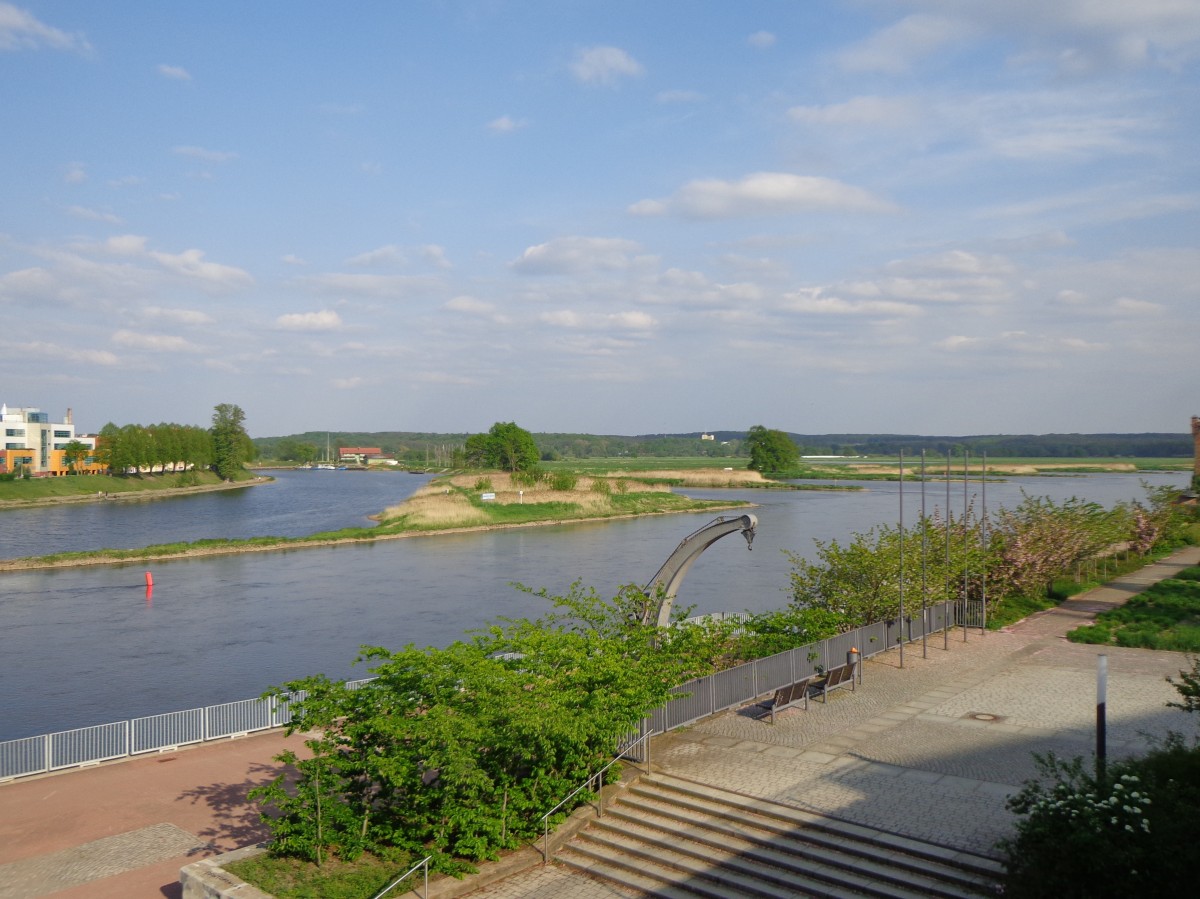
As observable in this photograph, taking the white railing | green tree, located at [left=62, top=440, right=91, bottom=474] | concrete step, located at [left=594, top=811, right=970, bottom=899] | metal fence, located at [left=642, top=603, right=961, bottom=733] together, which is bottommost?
the white railing

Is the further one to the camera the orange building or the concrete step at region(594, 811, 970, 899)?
the orange building

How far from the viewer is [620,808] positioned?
1407 centimetres

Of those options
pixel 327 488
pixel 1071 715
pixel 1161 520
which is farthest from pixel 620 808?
pixel 327 488

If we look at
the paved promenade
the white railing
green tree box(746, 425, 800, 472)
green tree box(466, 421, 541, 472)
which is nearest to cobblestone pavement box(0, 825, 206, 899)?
the paved promenade

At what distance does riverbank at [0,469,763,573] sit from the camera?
5356 centimetres

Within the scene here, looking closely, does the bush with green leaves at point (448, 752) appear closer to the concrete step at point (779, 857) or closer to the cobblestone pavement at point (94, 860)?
the concrete step at point (779, 857)

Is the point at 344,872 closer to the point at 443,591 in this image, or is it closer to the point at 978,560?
the point at 978,560

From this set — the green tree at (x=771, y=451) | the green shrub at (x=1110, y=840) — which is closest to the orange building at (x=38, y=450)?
the green tree at (x=771, y=451)

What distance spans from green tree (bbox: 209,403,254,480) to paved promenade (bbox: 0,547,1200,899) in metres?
124

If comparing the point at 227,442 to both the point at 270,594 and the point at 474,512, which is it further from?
the point at 270,594

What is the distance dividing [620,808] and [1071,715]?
30.6 ft

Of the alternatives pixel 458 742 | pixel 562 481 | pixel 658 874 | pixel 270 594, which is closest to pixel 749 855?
pixel 658 874

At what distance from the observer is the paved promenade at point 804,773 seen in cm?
1270

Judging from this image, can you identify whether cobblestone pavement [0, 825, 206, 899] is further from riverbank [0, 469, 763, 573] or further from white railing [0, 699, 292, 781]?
riverbank [0, 469, 763, 573]
